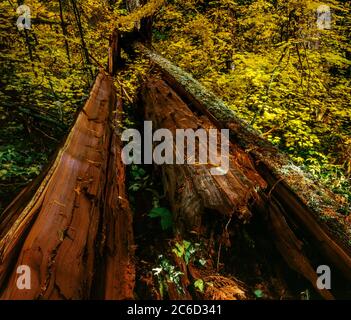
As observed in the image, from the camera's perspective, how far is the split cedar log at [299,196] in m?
1.95

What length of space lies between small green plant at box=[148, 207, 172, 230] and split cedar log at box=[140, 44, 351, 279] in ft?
3.08

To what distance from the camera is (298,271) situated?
203cm

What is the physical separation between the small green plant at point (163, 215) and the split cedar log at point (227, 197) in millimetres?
109

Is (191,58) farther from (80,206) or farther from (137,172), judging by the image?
(80,206)

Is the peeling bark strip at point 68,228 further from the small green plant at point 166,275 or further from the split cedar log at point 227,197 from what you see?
the split cedar log at point 227,197

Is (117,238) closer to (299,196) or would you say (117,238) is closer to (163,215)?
(163,215)

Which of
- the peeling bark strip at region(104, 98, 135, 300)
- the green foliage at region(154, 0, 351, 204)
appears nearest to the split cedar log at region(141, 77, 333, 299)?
the peeling bark strip at region(104, 98, 135, 300)

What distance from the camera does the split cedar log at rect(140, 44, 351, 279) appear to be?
6.40 ft

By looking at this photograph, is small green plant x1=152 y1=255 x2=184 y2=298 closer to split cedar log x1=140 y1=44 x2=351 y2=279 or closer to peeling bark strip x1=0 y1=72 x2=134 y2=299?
peeling bark strip x1=0 y1=72 x2=134 y2=299

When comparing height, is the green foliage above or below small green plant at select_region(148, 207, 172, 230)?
above

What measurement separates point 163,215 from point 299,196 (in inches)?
48.5

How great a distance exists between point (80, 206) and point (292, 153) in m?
4.07

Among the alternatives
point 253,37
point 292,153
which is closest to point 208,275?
point 292,153
